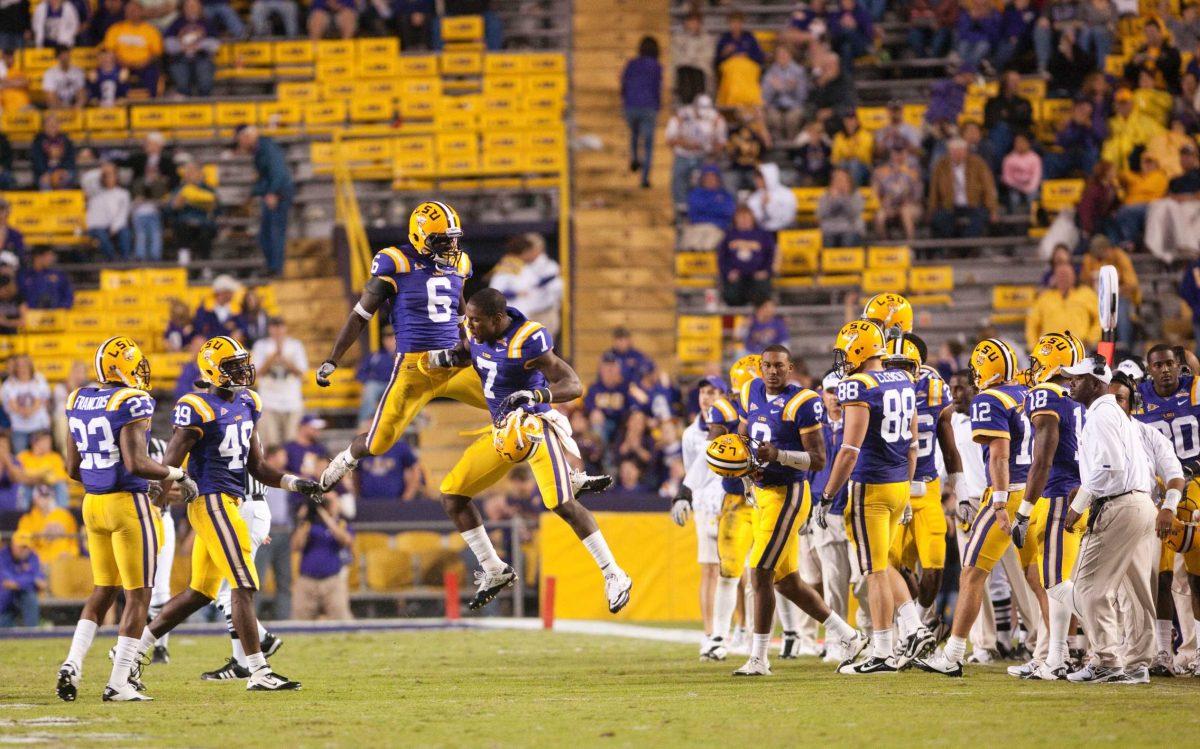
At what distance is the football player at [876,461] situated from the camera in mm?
→ 12133

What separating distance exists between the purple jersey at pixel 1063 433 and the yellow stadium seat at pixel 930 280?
1132 centimetres

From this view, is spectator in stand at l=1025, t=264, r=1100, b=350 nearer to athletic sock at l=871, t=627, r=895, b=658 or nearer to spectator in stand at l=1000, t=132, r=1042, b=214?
spectator in stand at l=1000, t=132, r=1042, b=214

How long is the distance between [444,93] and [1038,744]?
1959 cm

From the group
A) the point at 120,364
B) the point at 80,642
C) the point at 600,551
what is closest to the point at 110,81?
the point at 120,364

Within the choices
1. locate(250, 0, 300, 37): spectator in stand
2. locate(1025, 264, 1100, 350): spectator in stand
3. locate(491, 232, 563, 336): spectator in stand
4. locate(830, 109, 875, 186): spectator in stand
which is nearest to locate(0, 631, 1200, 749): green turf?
locate(1025, 264, 1100, 350): spectator in stand

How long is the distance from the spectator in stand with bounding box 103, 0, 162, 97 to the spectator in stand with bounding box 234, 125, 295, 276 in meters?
3.27

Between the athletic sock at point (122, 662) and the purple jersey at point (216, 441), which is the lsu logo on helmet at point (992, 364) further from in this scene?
the athletic sock at point (122, 662)

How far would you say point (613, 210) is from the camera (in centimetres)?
2583

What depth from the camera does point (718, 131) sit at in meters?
25.0

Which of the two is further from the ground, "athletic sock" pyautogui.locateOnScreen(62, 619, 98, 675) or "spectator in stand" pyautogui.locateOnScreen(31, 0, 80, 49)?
"spectator in stand" pyautogui.locateOnScreen(31, 0, 80, 49)

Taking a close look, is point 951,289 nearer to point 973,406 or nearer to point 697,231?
point 697,231

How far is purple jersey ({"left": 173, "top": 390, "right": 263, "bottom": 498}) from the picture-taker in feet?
39.0

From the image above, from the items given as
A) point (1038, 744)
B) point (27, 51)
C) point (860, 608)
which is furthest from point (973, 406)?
point (27, 51)

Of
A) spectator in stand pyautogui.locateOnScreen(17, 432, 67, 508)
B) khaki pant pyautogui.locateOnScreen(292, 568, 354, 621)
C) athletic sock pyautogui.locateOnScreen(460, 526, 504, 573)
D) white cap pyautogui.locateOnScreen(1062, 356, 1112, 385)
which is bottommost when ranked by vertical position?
khaki pant pyautogui.locateOnScreen(292, 568, 354, 621)
